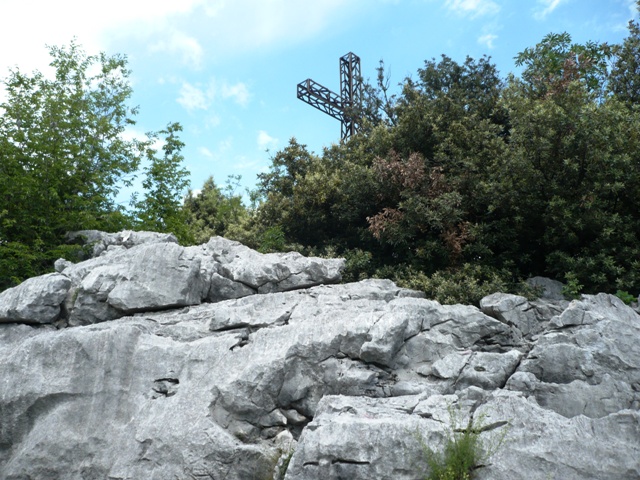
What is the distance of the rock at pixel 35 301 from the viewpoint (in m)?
11.6

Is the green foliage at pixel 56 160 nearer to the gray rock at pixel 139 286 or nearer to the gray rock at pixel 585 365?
the gray rock at pixel 139 286

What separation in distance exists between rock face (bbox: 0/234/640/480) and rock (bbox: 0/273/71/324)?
3 centimetres

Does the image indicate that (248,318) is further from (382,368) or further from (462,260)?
(462,260)

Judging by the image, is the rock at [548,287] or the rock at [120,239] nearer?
the rock at [548,287]

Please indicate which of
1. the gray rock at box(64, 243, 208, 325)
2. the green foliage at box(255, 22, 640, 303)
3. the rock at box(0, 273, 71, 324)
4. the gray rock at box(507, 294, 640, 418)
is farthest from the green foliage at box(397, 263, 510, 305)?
the rock at box(0, 273, 71, 324)

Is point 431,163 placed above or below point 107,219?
above

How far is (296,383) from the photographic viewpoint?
9.70 meters

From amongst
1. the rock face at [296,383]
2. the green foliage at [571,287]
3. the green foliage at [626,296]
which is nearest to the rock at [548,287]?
the green foliage at [571,287]

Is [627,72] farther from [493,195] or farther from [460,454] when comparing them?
[460,454]

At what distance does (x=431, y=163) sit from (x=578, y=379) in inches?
402

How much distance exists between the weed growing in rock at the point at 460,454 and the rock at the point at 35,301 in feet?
27.1

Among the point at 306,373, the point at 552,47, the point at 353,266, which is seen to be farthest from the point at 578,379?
the point at 552,47

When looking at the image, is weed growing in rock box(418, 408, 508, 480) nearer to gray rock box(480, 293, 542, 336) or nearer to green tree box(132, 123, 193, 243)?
gray rock box(480, 293, 542, 336)

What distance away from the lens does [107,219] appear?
18203 mm
